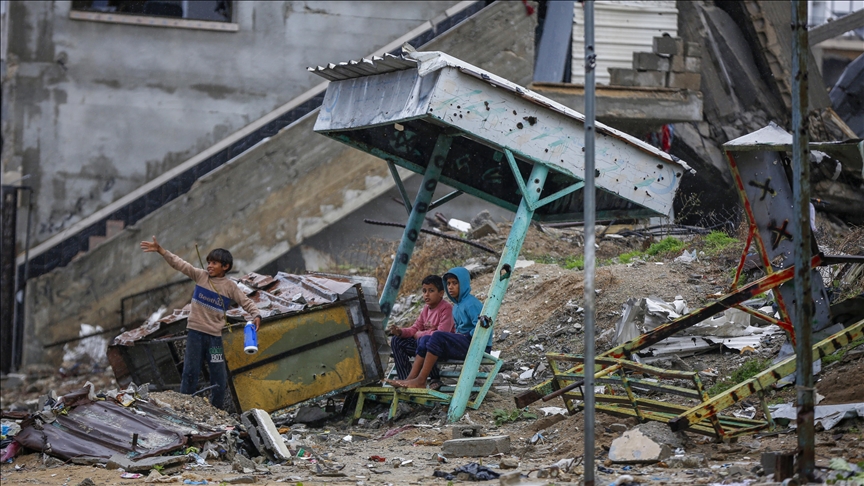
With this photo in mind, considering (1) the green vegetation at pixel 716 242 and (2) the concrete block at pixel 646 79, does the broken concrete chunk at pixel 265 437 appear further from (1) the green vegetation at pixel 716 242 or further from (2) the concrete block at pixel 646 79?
(2) the concrete block at pixel 646 79

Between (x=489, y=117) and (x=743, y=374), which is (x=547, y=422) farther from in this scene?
(x=489, y=117)

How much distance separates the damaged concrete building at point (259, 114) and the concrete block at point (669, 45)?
22 millimetres

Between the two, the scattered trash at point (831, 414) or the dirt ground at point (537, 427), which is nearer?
the dirt ground at point (537, 427)

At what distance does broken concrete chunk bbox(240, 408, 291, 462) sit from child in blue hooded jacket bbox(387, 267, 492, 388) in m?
1.42

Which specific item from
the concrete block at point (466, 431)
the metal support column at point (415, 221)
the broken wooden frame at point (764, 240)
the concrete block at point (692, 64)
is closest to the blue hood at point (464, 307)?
the metal support column at point (415, 221)

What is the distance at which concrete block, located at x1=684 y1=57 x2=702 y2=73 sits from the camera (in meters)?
14.5

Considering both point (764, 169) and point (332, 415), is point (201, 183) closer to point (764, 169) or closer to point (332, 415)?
→ point (332, 415)

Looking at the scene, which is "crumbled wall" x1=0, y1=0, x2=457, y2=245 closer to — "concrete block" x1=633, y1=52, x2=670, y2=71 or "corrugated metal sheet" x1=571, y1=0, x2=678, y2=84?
"corrugated metal sheet" x1=571, y1=0, x2=678, y2=84

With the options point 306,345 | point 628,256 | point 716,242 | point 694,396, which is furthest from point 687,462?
point 628,256

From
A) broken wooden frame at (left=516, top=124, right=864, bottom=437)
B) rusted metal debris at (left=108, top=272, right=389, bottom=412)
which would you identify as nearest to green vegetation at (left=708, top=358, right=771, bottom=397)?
broken wooden frame at (left=516, top=124, right=864, bottom=437)

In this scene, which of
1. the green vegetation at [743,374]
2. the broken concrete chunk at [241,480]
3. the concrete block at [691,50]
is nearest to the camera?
the broken concrete chunk at [241,480]

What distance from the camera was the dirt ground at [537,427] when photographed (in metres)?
5.86

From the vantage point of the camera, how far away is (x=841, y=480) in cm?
471

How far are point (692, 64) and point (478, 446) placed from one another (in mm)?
9599
